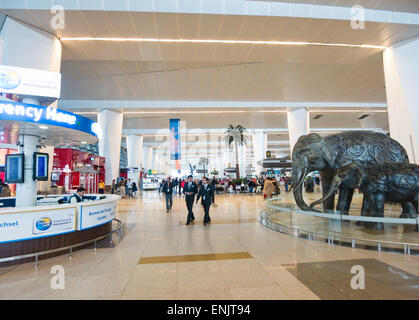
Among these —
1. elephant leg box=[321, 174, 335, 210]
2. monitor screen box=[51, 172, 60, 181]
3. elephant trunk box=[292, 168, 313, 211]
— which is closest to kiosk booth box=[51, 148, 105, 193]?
monitor screen box=[51, 172, 60, 181]

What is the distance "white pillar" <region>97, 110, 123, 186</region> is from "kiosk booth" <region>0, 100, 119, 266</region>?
1319 cm

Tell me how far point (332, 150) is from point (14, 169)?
914cm

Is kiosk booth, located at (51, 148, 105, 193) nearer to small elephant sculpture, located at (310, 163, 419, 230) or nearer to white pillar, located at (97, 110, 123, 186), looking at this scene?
white pillar, located at (97, 110, 123, 186)

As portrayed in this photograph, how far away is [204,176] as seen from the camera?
32.0 feet

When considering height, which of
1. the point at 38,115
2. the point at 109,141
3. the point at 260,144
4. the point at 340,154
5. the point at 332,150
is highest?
the point at 260,144

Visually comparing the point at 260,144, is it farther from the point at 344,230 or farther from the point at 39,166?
the point at 39,166

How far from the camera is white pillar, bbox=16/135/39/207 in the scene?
6266mm

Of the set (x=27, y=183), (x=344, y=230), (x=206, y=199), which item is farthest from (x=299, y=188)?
(x=27, y=183)

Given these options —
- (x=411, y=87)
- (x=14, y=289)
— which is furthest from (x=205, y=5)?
(x=14, y=289)

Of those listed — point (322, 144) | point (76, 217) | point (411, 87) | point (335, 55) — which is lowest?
point (76, 217)

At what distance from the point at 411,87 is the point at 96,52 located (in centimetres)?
1488

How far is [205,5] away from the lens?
9.16 metres
